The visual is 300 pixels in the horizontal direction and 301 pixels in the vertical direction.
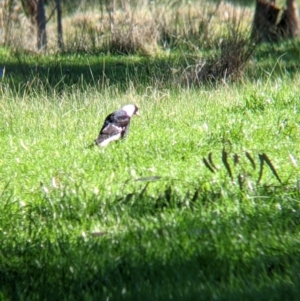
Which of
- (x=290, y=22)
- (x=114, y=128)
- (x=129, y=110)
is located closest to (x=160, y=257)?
(x=114, y=128)

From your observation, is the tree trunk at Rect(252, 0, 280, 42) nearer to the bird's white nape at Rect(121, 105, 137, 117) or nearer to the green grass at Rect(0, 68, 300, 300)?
the bird's white nape at Rect(121, 105, 137, 117)

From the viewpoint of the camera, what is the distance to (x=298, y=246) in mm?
4504

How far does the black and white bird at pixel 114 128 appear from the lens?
7.32 meters

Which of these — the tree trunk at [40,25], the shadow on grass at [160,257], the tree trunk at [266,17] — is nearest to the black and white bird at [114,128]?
the shadow on grass at [160,257]

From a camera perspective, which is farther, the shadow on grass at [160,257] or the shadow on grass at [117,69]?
the shadow on grass at [117,69]

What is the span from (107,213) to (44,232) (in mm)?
437

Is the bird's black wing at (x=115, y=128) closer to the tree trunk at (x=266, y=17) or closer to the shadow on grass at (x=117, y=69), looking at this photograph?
the shadow on grass at (x=117, y=69)

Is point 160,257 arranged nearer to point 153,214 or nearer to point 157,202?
point 153,214

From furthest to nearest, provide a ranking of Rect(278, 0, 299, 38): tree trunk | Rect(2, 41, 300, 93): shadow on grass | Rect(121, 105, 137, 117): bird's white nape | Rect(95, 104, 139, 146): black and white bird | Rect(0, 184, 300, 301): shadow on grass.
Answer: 1. Rect(278, 0, 299, 38): tree trunk
2. Rect(2, 41, 300, 93): shadow on grass
3. Rect(121, 105, 137, 117): bird's white nape
4. Rect(95, 104, 139, 146): black and white bird
5. Rect(0, 184, 300, 301): shadow on grass

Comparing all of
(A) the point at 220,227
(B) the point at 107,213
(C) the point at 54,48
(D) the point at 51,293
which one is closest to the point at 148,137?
(B) the point at 107,213

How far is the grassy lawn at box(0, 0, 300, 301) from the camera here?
4289mm

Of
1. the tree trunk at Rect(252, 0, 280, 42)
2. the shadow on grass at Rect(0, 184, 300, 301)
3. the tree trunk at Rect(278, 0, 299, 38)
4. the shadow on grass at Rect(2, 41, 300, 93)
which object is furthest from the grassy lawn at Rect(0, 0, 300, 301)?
the tree trunk at Rect(278, 0, 299, 38)

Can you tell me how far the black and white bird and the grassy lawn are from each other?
149 mm

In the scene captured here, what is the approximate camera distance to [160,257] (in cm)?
450
